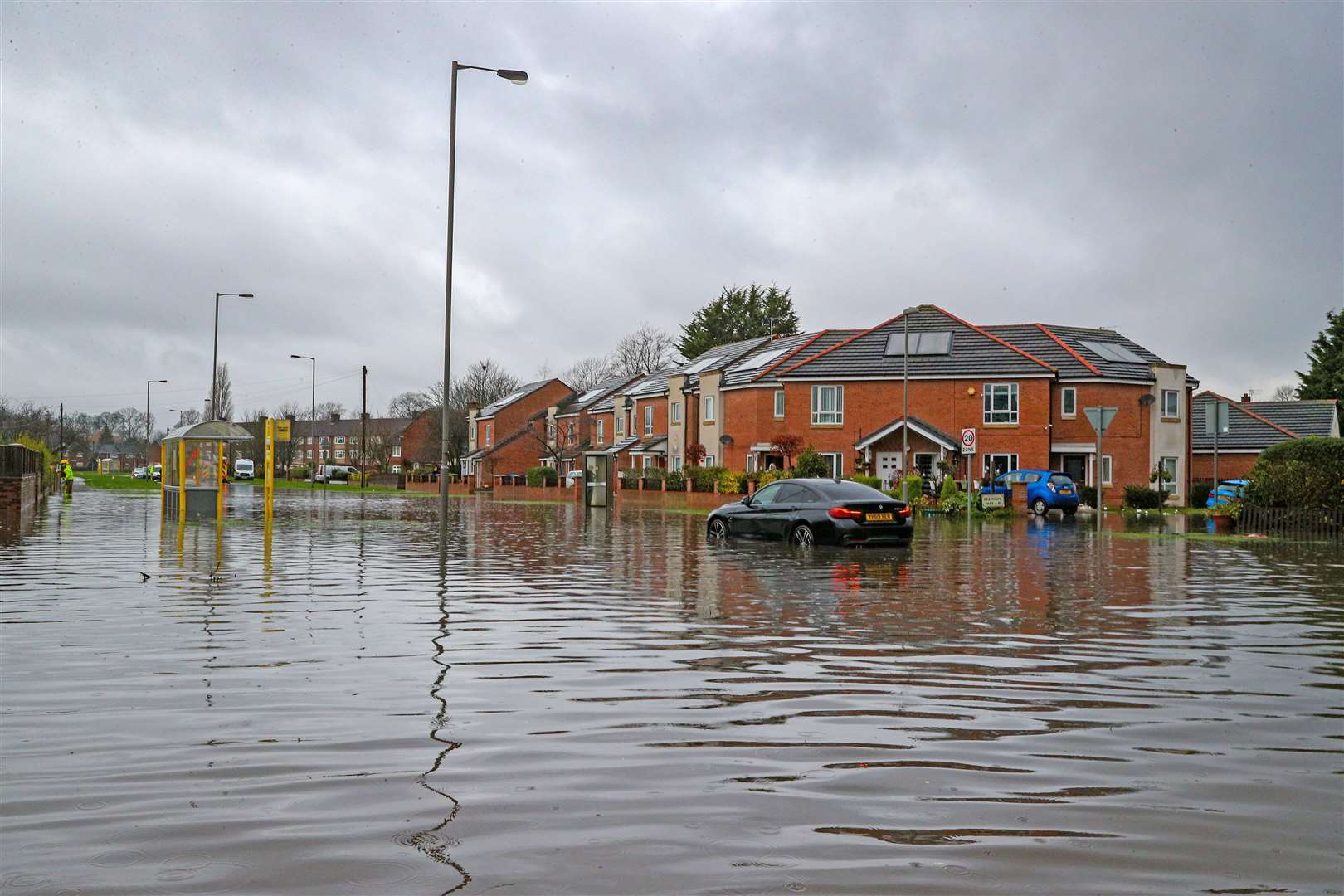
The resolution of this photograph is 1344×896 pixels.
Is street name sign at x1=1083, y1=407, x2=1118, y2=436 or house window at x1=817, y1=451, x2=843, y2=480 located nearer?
street name sign at x1=1083, y1=407, x2=1118, y2=436

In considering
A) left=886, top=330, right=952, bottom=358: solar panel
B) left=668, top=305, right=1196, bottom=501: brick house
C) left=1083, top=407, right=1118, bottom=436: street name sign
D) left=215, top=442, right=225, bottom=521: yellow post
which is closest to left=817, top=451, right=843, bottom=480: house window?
left=668, top=305, right=1196, bottom=501: brick house

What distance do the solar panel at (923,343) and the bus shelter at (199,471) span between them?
105ft

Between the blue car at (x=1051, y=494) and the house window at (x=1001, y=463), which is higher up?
the house window at (x=1001, y=463)

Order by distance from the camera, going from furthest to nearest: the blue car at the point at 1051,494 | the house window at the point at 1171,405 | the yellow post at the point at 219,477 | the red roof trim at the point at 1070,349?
the house window at the point at 1171,405 → the red roof trim at the point at 1070,349 → the blue car at the point at 1051,494 → the yellow post at the point at 219,477

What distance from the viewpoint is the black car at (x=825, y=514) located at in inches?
875

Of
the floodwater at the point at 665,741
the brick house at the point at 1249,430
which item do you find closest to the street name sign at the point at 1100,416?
the floodwater at the point at 665,741

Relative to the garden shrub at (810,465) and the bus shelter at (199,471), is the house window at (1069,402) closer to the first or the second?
the garden shrub at (810,465)

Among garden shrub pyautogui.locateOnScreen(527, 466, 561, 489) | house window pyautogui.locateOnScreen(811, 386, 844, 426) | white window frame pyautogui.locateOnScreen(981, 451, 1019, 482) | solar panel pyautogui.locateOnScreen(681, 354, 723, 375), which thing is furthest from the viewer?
garden shrub pyautogui.locateOnScreen(527, 466, 561, 489)

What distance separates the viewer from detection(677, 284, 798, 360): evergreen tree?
99.8m

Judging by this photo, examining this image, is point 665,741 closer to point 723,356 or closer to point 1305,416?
point 723,356

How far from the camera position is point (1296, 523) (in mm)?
28594

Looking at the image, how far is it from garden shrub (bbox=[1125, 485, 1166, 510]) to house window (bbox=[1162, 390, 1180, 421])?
7301 millimetres

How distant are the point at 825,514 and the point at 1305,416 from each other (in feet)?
183

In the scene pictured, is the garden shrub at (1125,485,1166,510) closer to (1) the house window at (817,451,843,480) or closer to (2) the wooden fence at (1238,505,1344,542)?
(1) the house window at (817,451,843,480)
